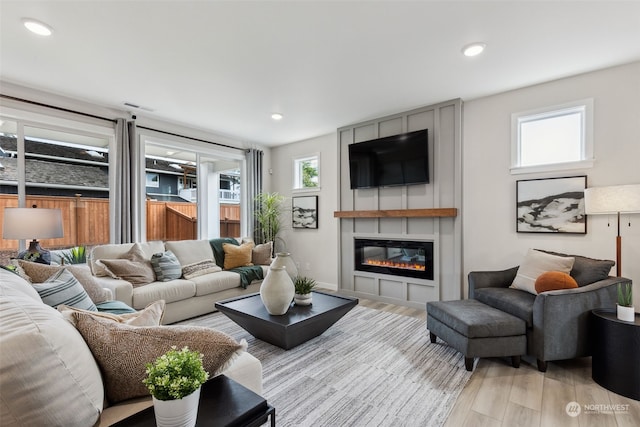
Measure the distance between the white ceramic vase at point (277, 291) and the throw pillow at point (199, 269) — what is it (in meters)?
1.57

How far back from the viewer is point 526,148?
3.37 metres

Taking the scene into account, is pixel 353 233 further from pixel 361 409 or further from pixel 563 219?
pixel 361 409

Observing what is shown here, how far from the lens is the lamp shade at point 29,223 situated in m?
2.70

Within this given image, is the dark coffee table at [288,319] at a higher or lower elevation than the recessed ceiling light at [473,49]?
lower

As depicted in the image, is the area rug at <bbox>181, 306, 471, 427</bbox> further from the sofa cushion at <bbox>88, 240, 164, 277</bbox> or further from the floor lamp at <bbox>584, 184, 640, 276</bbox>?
the floor lamp at <bbox>584, 184, 640, 276</bbox>

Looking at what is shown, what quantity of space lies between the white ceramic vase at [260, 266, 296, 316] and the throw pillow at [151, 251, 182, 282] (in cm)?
158

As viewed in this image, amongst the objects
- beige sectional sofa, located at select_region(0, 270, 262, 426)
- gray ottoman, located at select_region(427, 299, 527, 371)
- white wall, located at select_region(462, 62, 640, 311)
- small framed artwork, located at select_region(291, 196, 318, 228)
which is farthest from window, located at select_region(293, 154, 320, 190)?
beige sectional sofa, located at select_region(0, 270, 262, 426)

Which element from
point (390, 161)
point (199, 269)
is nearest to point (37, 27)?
point (199, 269)

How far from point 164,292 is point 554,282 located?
12.4ft

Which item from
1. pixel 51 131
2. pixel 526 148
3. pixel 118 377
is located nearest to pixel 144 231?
pixel 51 131

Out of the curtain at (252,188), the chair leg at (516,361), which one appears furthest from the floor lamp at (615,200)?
the curtain at (252,188)

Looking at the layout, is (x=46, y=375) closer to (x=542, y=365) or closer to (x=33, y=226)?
(x=33, y=226)

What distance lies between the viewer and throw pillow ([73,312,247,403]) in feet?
3.31

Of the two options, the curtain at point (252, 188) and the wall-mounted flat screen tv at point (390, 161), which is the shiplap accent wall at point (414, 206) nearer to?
the wall-mounted flat screen tv at point (390, 161)
